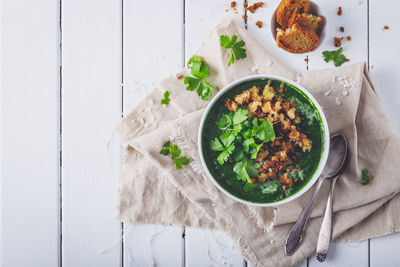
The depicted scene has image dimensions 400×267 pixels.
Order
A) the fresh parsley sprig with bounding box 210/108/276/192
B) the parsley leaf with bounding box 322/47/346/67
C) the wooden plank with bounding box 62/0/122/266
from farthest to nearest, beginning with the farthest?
the wooden plank with bounding box 62/0/122/266, the parsley leaf with bounding box 322/47/346/67, the fresh parsley sprig with bounding box 210/108/276/192

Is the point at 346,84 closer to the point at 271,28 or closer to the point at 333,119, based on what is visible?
the point at 333,119

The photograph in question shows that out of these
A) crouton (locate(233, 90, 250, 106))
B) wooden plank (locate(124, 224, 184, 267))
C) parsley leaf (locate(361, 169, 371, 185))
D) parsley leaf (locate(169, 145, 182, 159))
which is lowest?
wooden plank (locate(124, 224, 184, 267))

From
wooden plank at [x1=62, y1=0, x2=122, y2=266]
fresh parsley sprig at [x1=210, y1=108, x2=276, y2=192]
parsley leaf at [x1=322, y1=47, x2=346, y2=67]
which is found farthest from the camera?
wooden plank at [x1=62, y1=0, x2=122, y2=266]

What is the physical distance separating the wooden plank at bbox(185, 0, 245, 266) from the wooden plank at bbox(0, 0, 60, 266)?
0.64 metres

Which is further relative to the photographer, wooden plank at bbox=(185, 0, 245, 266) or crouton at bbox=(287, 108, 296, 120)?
wooden plank at bbox=(185, 0, 245, 266)

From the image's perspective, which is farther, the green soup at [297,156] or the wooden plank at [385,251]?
the wooden plank at [385,251]

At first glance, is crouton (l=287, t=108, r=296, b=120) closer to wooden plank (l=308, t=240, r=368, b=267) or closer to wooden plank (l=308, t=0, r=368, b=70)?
wooden plank (l=308, t=0, r=368, b=70)

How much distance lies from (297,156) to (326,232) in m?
0.40

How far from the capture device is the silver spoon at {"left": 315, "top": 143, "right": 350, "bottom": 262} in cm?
162

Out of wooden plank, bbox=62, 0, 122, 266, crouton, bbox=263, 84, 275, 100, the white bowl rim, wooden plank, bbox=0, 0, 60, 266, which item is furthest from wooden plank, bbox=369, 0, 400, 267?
wooden plank, bbox=0, 0, 60, 266

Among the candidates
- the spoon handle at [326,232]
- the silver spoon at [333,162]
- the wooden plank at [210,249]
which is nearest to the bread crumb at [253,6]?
the silver spoon at [333,162]

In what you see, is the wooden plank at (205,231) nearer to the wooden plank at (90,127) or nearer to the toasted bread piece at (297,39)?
the toasted bread piece at (297,39)

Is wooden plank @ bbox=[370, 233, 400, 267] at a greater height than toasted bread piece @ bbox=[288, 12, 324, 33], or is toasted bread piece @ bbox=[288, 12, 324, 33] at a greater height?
toasted bread piece @ bbox=[288, 12, 324, 33]

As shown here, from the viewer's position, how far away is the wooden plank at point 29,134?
6.02 ft
